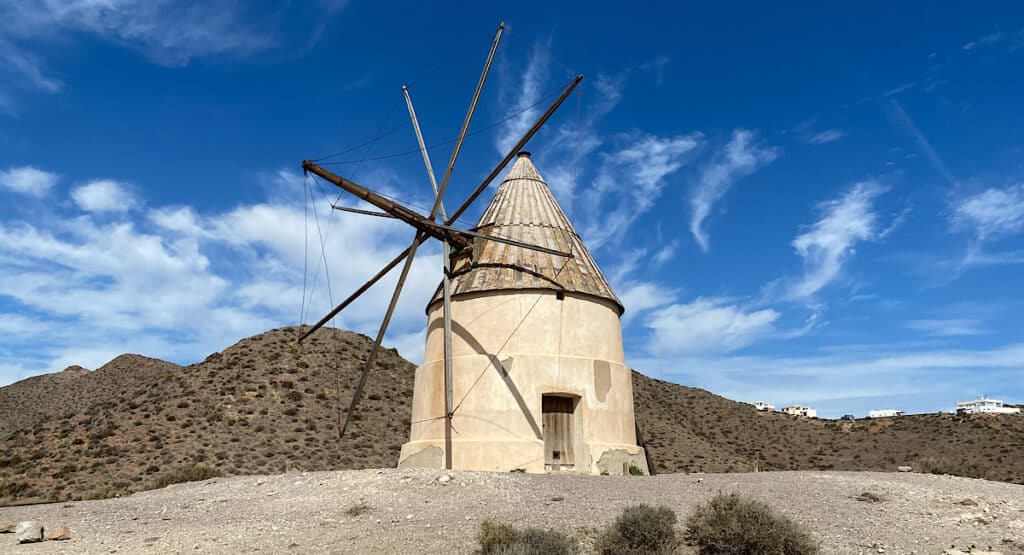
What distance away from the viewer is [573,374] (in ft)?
50.9

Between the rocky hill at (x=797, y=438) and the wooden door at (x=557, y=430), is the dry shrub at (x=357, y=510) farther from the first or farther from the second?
the rocky hill at (x=797, y=438)

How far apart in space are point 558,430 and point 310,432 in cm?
1841

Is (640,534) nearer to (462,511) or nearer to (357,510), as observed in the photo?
(462,511)

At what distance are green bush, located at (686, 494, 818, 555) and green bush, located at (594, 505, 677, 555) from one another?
361 millimetres

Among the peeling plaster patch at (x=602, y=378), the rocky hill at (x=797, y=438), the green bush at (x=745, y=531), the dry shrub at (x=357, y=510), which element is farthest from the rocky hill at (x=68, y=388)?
the green bush at (x=745, y=531)

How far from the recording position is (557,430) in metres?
15.5

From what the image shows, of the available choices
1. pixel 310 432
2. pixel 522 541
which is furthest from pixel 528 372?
pixel 310 432

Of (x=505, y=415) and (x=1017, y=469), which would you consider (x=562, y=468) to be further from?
(x=1017, y=469)

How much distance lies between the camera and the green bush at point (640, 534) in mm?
8555

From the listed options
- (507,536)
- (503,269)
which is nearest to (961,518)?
(507,536)

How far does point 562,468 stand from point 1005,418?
107 feet

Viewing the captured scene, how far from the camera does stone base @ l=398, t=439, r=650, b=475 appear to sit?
14.6 metres

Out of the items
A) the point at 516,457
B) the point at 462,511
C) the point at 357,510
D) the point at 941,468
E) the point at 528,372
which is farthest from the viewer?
the point at 528,372

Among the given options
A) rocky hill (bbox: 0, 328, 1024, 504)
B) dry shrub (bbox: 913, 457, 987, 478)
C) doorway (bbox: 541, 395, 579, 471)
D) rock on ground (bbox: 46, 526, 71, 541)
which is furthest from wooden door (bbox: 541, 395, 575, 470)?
rocky hill (bbox: 0, 328, 1024, 504)
